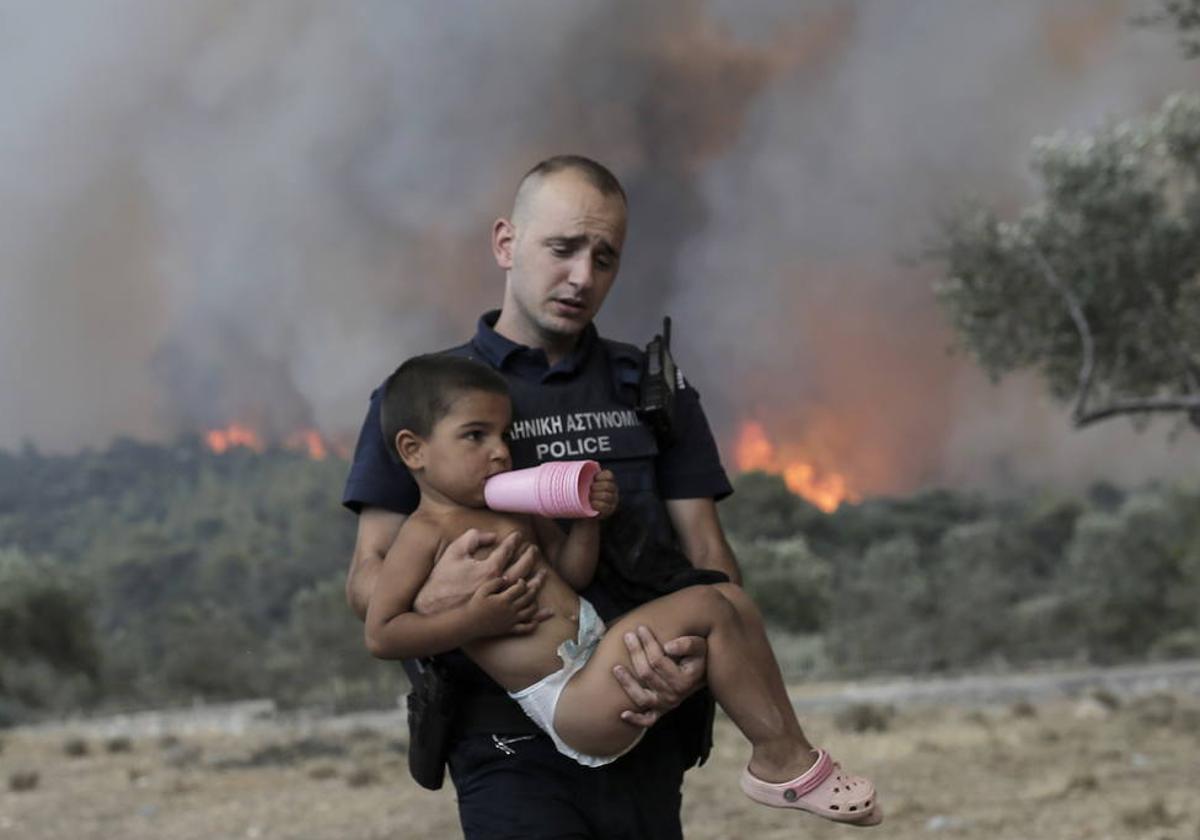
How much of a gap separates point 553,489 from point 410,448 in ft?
1.11

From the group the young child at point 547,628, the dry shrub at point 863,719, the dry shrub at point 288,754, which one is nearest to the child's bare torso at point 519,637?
the young child at point 547,628

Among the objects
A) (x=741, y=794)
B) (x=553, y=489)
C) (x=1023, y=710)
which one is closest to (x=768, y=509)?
(x=1023, y=710)

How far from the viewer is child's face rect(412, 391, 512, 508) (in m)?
2.70

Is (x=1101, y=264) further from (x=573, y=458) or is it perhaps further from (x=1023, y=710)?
(x=573, y=458)

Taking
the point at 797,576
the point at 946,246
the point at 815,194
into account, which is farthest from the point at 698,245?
the point at 946,246

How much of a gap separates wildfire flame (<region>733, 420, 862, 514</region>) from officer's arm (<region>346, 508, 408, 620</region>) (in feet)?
110

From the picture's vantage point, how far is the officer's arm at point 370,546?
289 centimetres

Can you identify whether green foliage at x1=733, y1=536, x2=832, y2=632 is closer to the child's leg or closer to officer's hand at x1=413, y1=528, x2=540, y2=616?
the child's leg

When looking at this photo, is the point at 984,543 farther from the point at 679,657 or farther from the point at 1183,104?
the point at 679,657

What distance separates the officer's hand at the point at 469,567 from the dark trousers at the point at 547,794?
0.40 meters

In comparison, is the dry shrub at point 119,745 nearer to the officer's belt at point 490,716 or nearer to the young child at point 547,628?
the officer's belt at point 490,716

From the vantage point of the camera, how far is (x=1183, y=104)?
1515 cm

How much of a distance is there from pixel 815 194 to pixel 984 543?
375 inches

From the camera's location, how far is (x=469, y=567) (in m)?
2.67
